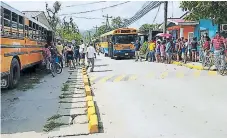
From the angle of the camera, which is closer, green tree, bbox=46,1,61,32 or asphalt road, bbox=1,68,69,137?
asphalt road, bbox=1,68,69,137

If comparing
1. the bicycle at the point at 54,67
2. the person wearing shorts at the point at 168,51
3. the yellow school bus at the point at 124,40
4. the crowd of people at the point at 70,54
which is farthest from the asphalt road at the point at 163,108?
the yellow school bus at the point at 124,40

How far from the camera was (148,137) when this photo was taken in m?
6.05

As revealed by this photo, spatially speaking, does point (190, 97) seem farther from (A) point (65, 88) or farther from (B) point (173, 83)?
(A) point (65, 88)

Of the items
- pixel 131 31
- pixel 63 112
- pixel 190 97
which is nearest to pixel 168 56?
pixel 131 31

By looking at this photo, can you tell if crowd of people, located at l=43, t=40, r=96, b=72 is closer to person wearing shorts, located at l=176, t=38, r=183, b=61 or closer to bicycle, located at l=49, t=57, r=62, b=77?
bicycle, located at l=49, t=57, r=62, b=77

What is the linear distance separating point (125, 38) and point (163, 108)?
2298 cm

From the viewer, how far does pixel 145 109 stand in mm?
8273

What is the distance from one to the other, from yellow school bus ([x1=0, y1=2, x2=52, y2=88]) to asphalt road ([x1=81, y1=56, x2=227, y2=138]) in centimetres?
264

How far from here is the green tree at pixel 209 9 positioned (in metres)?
16.0

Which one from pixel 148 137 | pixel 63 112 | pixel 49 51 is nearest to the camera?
pixel 148 137

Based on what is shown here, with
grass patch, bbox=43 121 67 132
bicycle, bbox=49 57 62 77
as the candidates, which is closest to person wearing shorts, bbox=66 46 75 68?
bicycle, bbox=49 57 62 77

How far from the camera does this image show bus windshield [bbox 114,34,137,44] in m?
31.0

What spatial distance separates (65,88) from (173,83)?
377 cm

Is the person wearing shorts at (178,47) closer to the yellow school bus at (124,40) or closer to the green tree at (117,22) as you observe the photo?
the yellow school bus at (124,40)
